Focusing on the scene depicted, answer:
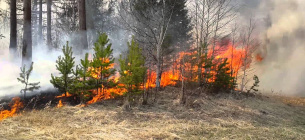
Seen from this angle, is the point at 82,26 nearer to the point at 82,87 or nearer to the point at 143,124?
the point at 82,87

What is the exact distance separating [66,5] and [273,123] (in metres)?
22.3

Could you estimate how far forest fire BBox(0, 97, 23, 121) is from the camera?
6279 millimetres

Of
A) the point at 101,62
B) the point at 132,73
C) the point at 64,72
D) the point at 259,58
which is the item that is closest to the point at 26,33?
the point at 64,72

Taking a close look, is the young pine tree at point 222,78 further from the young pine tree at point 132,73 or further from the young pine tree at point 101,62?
the young pine tree at point 101,62

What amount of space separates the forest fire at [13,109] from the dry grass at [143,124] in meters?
0.47

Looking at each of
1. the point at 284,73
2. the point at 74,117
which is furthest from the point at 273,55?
the point at 74,117

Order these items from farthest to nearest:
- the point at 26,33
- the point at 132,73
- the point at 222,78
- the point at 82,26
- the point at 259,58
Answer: the point at 259,58 → the point at 82,26 → the point at 26,33 → the point at 222,78 → the point at 132,73

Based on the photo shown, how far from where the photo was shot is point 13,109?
676 centimetres

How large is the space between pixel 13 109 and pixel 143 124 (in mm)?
4332

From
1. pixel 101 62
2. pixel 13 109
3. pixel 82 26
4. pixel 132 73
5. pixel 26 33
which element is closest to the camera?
pixel 13 109

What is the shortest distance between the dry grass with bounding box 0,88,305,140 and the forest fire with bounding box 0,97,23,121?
18.5 inches

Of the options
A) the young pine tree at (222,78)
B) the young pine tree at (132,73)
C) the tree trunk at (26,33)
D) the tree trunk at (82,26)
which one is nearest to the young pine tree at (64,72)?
the young pine tree at (132,73)

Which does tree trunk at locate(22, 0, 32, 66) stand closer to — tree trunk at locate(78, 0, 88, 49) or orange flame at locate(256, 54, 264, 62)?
tree trunk at locate(78, 0, 88, 49)

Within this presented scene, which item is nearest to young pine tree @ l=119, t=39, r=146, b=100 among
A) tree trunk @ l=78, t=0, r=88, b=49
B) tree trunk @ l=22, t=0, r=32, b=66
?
tree trunk @ l=78, t=0, r=88, b=49
